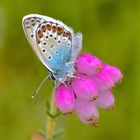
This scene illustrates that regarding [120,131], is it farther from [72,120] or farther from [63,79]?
[63,79]

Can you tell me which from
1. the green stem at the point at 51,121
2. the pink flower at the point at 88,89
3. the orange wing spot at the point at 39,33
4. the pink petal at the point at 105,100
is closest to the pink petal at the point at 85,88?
the pink flower at the point at 88,89

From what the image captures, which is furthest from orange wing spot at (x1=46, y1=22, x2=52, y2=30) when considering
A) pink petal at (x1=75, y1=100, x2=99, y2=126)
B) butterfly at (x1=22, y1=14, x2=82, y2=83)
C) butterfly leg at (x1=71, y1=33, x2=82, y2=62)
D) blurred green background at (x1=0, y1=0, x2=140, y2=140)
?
blurred green background at (x1=0, y1=0, x2=140, y2=140)

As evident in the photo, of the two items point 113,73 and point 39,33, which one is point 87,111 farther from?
point 39,33

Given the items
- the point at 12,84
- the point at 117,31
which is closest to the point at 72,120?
the point at 12,84

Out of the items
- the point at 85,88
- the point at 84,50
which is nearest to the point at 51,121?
the point at 85,88

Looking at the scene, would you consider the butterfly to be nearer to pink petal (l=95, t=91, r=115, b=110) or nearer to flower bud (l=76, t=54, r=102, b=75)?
flower bud (l=76, t=54, r=102, b=75)

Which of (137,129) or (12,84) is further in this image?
(12,84)
